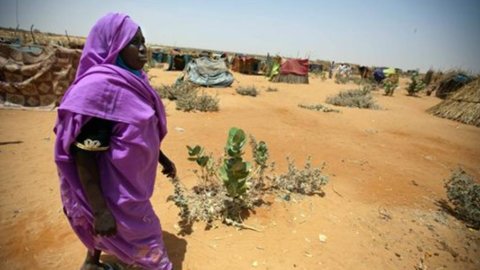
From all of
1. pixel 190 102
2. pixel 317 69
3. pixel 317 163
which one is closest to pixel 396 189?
pixel 317 163

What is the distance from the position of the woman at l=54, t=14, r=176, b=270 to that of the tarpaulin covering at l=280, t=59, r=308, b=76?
60.5 feet

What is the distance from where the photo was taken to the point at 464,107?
10141 millimetres

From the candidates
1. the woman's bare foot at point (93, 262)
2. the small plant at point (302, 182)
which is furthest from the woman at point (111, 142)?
the small plant at point (302, 182)

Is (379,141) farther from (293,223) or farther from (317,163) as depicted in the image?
(293,223)

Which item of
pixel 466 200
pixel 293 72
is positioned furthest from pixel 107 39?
pixel 293 72

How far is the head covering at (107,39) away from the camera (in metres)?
1.51

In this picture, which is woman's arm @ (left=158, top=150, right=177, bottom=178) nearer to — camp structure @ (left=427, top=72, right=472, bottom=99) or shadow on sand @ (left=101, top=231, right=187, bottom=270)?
shadow on sand @ (left=101, top=231, right=187, bottom=270)

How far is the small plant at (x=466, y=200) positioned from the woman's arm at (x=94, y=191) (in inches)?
140

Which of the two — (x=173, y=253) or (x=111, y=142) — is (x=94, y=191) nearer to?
(x=111, y=142)

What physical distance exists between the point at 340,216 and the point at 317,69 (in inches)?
1358

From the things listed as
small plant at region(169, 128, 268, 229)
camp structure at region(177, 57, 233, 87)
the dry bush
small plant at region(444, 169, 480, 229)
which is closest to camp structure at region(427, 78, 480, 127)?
small plant at region(444, 169, 480, 229)

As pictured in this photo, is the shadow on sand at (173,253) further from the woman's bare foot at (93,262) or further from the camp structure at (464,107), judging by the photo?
the camp structure at (464,107)

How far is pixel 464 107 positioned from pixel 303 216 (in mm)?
10335

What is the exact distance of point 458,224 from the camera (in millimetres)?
3145
